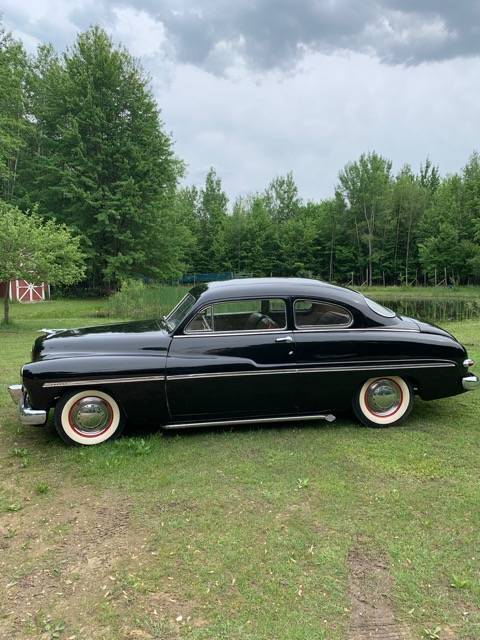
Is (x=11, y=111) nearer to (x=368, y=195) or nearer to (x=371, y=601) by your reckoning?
(x=368, y=195)

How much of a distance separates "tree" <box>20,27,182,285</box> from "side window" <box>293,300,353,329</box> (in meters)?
26.5

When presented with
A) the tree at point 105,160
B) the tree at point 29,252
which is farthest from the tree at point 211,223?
the tree at point 29,252

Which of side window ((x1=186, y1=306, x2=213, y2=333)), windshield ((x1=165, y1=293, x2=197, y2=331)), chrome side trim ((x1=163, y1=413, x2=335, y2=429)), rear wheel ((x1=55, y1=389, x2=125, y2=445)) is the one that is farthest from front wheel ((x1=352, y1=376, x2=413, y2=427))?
rear wheel ((x1=55, y1=389, x2=125, y2=445))

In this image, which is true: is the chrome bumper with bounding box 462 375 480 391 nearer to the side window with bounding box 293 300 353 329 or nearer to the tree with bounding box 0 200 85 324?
the side window with bounding box 293 300 353 329

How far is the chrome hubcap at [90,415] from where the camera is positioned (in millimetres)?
4562

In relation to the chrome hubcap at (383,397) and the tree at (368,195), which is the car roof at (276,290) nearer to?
Answer: the chrome hubcap at (383,397)

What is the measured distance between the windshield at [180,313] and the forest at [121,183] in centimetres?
1901

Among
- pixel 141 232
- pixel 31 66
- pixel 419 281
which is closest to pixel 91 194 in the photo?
pixel 141 232

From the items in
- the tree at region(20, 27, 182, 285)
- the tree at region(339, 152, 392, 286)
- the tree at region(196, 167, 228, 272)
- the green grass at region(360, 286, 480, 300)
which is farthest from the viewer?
the tree at region(196, 167, 228, 272)

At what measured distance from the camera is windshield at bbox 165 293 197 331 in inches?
195

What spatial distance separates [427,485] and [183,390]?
229 centimetres

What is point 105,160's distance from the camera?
31.2m

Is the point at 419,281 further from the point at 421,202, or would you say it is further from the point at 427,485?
the point at 427,485

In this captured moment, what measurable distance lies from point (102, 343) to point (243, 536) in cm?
249
